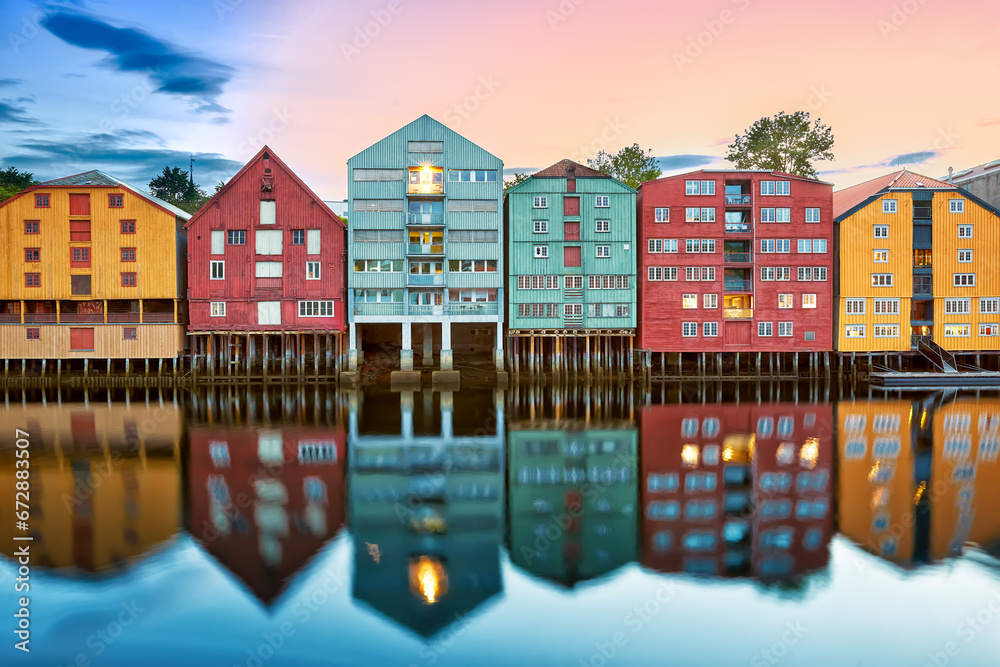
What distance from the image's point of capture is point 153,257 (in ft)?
133

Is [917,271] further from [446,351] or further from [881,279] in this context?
[446,351]

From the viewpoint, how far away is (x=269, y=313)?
40344 mm

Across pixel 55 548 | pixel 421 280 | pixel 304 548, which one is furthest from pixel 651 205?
pixel 55 548

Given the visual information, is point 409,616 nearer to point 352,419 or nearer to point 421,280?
point 352,419

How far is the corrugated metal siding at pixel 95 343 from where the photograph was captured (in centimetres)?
4050

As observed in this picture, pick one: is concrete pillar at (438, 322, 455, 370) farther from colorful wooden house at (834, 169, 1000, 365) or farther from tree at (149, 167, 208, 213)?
tree at (149, 167, 208, 213)

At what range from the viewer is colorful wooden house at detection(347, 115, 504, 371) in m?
39.3

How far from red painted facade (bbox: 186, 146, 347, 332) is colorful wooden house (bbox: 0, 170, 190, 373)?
2529 millimetres

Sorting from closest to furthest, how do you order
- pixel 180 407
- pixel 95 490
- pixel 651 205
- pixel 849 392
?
pixel 95 490
pixel 180 407
pixel 849 392
pixel 651 205

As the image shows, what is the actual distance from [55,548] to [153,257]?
30.2 m

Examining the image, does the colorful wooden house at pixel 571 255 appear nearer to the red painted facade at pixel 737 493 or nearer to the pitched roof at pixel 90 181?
the red painted facade at pixel 737 493

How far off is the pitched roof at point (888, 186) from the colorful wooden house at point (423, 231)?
24360 millimetres

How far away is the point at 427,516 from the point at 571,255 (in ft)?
87.1

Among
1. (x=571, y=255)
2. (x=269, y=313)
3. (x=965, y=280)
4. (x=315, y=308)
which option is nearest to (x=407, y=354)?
(x=315, y=308)
